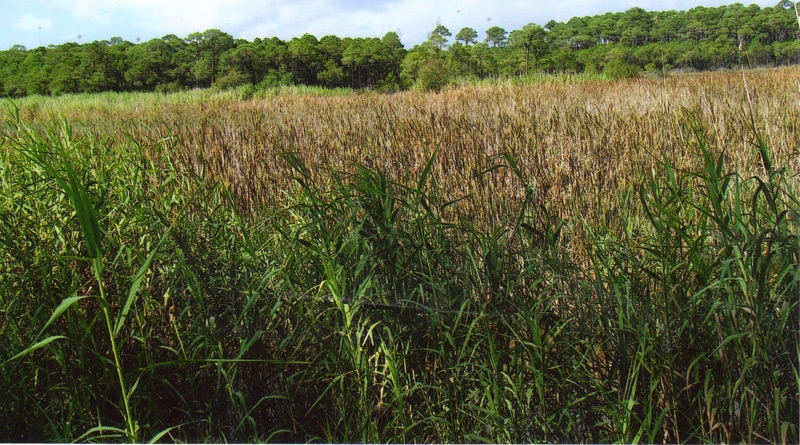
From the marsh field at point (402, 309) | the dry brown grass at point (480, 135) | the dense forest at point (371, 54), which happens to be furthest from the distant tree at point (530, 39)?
the marsh field at point (402, 309)

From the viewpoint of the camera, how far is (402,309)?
1772mm

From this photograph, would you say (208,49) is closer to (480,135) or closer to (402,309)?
(480,135)

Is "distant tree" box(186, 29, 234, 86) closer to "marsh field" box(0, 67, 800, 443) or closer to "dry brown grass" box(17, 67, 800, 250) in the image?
"dry brown grass" box(17, 67, 800, 250)

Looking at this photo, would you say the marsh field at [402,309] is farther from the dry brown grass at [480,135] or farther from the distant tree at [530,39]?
the distant tree at [530,39]

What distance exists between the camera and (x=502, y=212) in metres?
2.14

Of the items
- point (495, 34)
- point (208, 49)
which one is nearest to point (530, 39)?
point (495, 34)

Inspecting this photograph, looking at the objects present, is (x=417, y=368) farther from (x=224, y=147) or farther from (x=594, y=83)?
(x=594, y=83)

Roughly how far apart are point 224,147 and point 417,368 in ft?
5.62

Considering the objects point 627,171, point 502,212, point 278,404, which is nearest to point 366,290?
point 278,404

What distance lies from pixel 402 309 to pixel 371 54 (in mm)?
1255

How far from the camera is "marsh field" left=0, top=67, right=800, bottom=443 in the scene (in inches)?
63.0

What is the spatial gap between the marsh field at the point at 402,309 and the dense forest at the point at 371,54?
320 mm

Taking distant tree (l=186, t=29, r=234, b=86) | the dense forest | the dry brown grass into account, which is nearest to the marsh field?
the dry brown grass

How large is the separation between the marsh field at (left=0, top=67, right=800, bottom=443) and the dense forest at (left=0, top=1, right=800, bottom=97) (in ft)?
1.05
